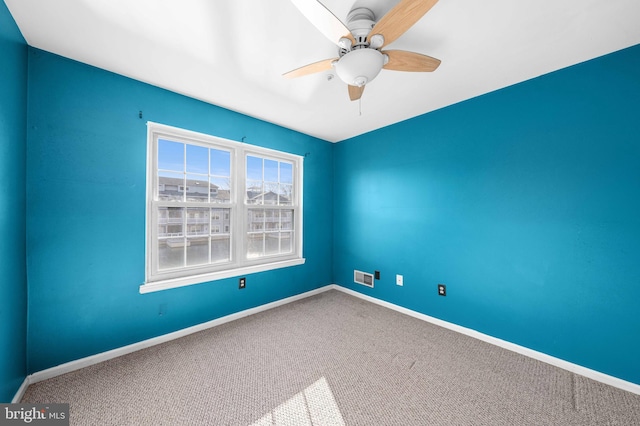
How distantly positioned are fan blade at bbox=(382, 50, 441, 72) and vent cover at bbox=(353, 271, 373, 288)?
2.64 m

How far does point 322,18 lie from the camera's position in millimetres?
1214

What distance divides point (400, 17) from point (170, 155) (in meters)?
2.40

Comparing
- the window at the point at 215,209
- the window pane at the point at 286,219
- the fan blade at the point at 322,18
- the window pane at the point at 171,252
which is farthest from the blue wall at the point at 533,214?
the window pane at the point at 171,252

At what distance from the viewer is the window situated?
238 centimetres

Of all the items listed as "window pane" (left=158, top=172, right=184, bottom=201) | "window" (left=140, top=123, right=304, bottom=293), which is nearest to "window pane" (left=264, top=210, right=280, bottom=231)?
"window" (left=140, top=123, right=304, bottom=293)

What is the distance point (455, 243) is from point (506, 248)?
454 mm

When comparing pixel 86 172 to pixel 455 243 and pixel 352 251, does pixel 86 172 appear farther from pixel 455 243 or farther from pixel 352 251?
pixel 455 243

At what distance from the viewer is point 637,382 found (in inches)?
66.5

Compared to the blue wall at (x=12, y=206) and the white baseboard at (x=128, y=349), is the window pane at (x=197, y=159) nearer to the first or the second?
the blue wall at (x=12, y=206)

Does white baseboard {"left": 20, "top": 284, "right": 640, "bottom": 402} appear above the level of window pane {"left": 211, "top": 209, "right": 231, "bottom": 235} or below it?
below

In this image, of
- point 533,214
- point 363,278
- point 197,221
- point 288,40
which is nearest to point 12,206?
point 197,221

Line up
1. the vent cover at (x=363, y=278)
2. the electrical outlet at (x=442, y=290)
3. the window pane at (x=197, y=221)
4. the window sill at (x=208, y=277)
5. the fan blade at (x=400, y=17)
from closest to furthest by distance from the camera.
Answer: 1. the fan blade at (x=400, y=17)
2. the window sill at (x=208, y=277)
3. the window pane at (x=197, y=221)
4. the electrical outlet at (x=442, y=290)
5. the vent cover at (x=363, y=278)

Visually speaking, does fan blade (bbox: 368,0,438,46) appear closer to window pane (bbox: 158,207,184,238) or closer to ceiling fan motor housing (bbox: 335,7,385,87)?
ceiling fan motor housing (bbox: 335,7,385,87)

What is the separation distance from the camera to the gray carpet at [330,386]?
148 centimetres
